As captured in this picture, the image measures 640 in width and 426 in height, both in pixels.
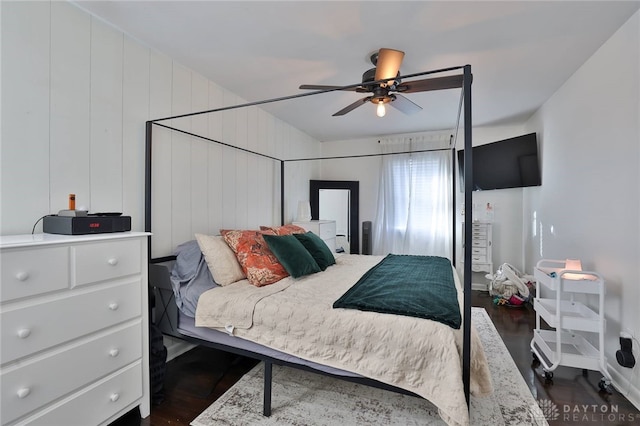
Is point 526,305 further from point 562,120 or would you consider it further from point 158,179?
point 158,179

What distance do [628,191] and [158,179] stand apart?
343 cm

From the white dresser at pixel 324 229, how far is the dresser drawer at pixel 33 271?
9.07 ft

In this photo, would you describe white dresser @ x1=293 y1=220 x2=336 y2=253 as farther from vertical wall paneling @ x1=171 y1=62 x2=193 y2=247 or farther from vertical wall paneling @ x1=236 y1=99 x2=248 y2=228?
vertical wall paneling @ x1=171 y1=62 x2=193 y2=247

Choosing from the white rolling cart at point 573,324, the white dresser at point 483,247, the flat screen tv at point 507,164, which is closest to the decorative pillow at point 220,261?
the white rolling cart at point 573,324

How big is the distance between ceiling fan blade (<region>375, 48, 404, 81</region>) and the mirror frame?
9.53ft

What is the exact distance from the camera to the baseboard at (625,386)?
1814 mm

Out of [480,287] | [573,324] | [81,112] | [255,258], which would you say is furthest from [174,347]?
[480,287]

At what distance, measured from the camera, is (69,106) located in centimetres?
174

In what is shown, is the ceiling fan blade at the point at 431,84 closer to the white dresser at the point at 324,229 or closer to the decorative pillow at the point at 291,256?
the decorative pillow at the point at 291,256

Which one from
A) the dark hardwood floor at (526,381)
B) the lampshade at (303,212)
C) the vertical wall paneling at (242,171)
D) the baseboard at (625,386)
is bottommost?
the dark hardwood floor at (526,381)

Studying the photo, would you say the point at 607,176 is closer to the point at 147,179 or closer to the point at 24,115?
the point at 147,179

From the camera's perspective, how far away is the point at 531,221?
391 cm

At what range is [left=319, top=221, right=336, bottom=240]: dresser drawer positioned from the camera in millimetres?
4083

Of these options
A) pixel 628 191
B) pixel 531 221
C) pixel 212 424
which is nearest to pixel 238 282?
pixel 212 424
